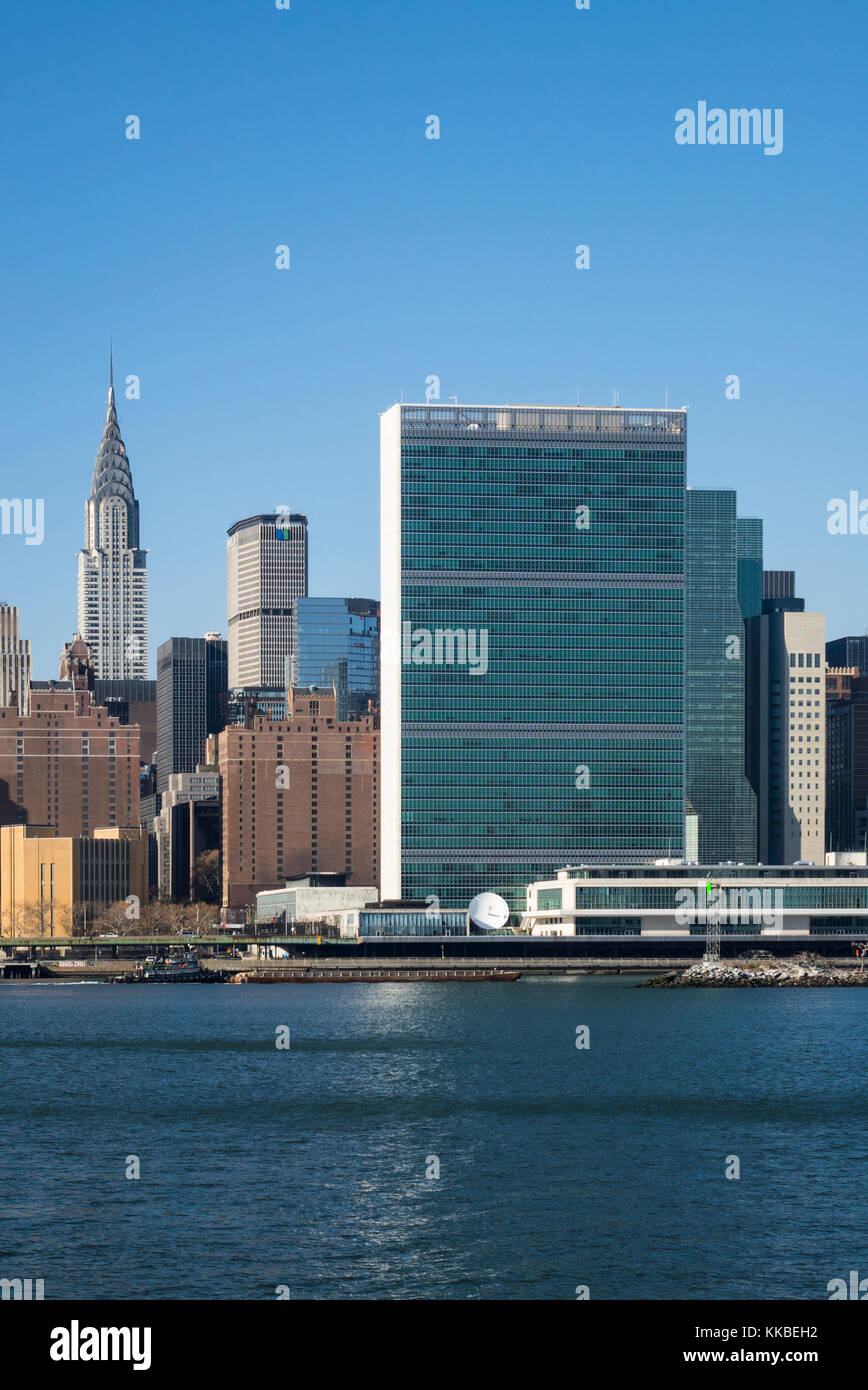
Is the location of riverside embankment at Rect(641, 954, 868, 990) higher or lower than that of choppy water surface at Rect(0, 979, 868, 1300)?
lower

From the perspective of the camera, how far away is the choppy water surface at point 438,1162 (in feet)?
155

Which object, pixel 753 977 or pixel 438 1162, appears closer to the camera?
pixel 438 1162

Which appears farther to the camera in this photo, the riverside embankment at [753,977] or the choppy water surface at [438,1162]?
the riverside embankment at [753,977]

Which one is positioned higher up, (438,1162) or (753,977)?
(438,1162)

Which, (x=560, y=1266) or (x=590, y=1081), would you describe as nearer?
(x=560, y=1266)

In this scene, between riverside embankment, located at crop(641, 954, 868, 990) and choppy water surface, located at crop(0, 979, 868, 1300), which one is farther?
riverside embankment, located at crop(641, 954, 868, 990)

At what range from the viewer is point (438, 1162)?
212 feet

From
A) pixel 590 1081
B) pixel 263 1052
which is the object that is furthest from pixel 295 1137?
pixel 263 1052

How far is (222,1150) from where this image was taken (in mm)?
68125

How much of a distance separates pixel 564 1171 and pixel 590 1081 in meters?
29.1

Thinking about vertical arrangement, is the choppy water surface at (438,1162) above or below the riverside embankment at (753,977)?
above

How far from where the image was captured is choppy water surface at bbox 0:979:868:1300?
47.4m
